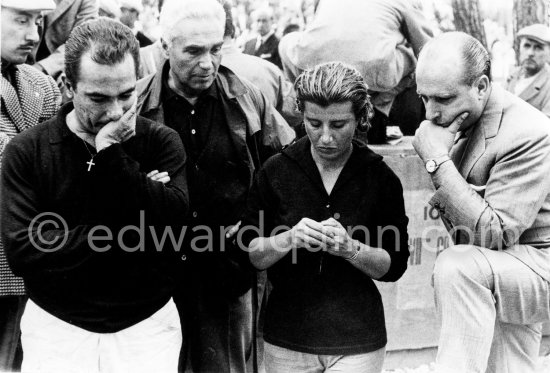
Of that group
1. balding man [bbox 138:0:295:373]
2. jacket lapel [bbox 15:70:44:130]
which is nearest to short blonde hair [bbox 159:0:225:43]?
balding man [bbox 138:0:295:373]

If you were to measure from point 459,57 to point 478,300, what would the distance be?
3.48ft

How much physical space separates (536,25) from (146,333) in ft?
26.2

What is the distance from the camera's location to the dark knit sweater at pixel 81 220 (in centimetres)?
360

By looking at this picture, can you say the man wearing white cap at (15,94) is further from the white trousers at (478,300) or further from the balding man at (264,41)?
the balding man at (264,41)

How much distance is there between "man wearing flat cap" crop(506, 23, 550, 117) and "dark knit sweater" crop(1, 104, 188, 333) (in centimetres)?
717

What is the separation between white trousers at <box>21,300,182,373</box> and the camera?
367cm

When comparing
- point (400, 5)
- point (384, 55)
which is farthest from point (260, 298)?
point (400, 5)

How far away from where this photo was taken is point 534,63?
33.9ft

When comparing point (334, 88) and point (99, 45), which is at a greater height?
point (99, 45)

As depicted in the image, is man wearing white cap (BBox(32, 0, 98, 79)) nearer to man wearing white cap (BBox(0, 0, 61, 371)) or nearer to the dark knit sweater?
man wearing white cap (BBox(0, 0, 61, 371))

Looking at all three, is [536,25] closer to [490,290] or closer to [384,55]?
[384,55]

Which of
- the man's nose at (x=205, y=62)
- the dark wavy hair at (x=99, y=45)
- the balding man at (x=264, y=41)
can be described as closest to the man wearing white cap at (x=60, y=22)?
the man's nose at (x=205, y=62)

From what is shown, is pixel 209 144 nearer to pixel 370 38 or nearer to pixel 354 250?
pixel 354 250

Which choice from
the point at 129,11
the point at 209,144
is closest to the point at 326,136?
the point at 209,144
